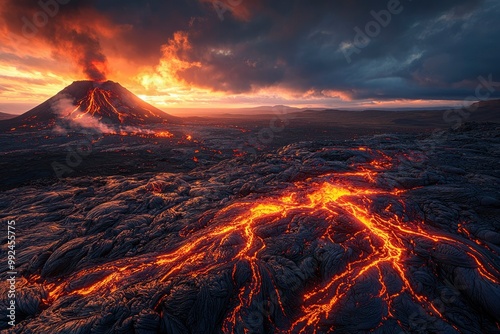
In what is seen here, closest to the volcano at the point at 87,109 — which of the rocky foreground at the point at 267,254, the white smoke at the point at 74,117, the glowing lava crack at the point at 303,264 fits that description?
the white smoke at the point at 74,117

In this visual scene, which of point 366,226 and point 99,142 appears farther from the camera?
point 99,142

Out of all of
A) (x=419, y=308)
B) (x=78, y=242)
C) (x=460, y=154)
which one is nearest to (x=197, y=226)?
(x=78, y=242)

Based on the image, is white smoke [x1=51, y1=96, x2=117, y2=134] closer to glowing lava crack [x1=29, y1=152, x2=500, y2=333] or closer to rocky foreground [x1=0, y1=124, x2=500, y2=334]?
rocky foreground [x1=0, y1=124, x2=500, y2=334]

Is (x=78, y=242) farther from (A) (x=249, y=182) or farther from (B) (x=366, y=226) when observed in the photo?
(B) (x=366, y=226)

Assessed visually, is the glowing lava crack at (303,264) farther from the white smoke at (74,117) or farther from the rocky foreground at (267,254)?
the white smoke at (74,117)

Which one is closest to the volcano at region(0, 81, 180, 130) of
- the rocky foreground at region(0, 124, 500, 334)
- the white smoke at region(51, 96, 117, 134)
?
the white smoke at region(51, 96, 117, 134)

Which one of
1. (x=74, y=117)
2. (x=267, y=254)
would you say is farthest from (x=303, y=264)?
(x=74, y=117)
